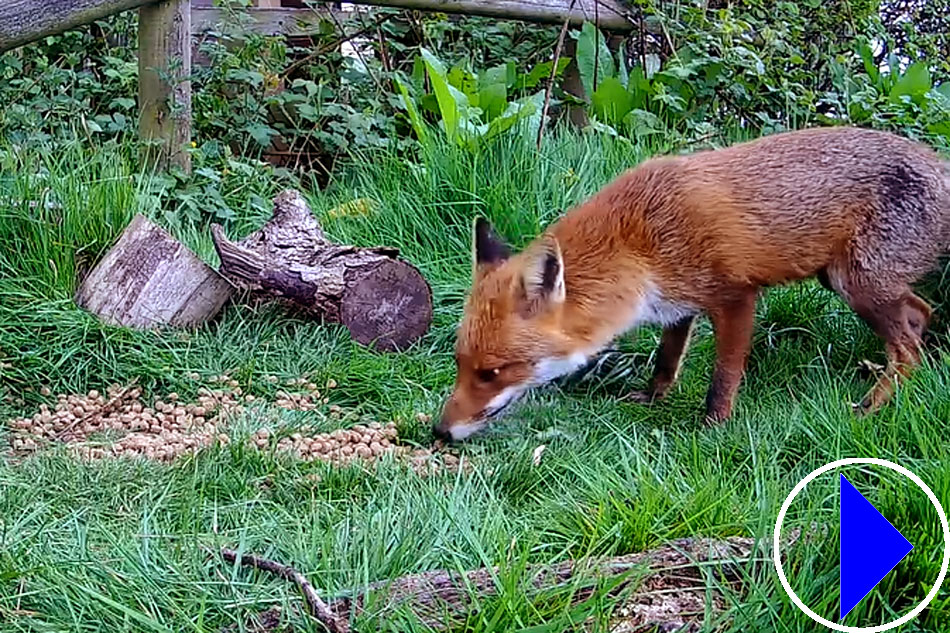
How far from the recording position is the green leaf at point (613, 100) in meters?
7.70

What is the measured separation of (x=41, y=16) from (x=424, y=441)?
2.79 m

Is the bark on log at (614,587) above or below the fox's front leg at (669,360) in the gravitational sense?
above

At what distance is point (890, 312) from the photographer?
4410 millimetres

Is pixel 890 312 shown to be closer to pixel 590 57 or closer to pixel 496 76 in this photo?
pixel 496 76

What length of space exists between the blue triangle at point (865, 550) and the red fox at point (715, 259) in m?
1.54

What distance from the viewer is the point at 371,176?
7.05 metres

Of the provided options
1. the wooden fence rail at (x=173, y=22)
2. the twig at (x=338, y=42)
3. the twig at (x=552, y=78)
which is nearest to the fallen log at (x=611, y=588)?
the wooden fence rail at (x=173, y=22)

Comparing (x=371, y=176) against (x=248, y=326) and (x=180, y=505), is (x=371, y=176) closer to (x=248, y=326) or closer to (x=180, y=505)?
(x=248, y=326)

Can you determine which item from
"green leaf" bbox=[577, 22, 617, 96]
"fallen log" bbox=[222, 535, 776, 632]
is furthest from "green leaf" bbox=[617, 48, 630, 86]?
"fallen log" bbox=[222, 535, 776, 632]

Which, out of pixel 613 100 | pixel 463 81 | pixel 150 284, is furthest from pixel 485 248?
pixel 613 100

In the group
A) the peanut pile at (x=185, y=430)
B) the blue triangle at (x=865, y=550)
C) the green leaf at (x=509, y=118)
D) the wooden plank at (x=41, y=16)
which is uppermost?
the wooden plank at (x=41, y=16)

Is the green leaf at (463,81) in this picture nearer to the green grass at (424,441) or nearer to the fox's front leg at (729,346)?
the green grass at (424,441)

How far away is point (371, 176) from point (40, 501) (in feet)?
13.2

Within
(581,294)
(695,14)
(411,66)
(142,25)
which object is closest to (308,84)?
(411,66)
